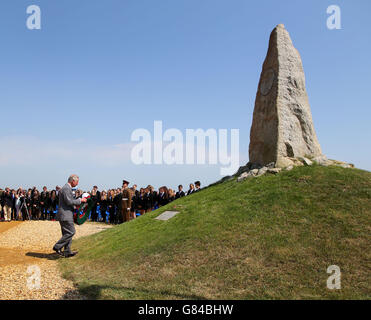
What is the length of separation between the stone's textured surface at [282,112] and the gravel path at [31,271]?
28.7 feet

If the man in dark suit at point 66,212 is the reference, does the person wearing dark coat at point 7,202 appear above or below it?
below

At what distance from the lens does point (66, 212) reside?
384 inches

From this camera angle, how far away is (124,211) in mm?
18656

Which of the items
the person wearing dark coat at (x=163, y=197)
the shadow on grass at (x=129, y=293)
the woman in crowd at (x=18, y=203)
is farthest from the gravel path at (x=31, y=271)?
the woman in crowd at (x=18, y=203)

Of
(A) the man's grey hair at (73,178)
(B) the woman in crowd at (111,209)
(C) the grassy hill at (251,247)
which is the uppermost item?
(A) the man's grey hair at (73,178)

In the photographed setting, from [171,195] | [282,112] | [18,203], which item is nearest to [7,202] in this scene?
[18,203]

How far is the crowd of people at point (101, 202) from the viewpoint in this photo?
754 inches

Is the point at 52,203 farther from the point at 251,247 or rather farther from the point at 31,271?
the point at 251,247

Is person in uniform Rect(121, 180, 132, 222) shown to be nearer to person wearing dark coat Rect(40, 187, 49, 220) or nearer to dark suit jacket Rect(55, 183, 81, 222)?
person wearing dark coat Rect(40, 187, 49, 220)

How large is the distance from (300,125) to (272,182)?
3807mm

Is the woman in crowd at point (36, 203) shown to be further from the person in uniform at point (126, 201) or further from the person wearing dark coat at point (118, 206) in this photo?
the person in uniform at point (126, 201)

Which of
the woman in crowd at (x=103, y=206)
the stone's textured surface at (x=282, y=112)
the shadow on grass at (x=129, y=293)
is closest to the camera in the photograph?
the shadow on grass at (x=129, y=293)
